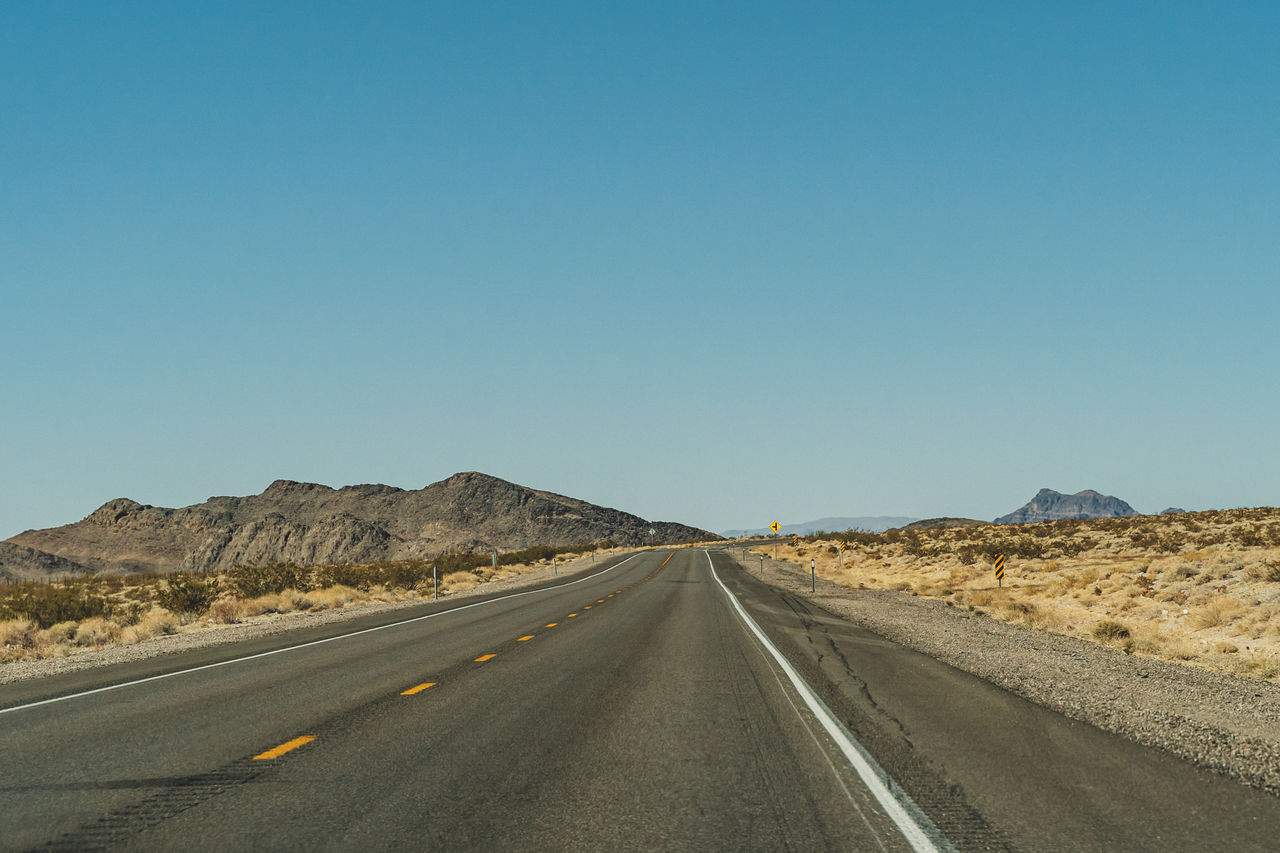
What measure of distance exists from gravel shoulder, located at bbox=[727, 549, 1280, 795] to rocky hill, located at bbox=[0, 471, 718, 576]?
88.7 metres

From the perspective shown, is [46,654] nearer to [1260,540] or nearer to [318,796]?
[318,796]

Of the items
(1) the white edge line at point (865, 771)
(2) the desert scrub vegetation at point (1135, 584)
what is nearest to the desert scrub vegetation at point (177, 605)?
(1) the white edge line at point (865, 771)

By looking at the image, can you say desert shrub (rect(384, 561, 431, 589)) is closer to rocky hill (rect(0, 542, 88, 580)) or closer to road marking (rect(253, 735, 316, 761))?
road marking (rect(253, 735, 316, 761))

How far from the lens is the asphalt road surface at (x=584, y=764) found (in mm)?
5098

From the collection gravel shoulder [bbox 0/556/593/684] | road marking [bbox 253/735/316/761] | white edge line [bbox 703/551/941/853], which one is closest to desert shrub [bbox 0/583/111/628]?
gravel shoulder [bbox 0/556/593/684]

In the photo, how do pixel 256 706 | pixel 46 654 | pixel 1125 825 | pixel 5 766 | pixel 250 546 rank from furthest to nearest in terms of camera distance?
pixel 250 546 → pixel 46 654 → pixel 256 706 → pixel 5 766 → pixel 1125 825

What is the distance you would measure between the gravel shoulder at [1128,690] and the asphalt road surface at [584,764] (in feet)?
1.50

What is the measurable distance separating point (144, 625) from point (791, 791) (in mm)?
23019

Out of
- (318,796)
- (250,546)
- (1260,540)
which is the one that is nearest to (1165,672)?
(318,796)

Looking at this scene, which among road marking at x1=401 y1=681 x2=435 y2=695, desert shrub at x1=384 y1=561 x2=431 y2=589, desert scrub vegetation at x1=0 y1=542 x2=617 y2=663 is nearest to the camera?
road marking at x1=401 y1=681 x2=435 y2=695

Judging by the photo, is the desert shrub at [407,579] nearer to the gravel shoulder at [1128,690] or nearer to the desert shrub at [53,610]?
the desert shrub at [53,610]

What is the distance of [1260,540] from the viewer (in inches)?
1393

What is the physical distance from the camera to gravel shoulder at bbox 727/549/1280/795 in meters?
7.50

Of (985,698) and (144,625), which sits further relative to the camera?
(144,625)
